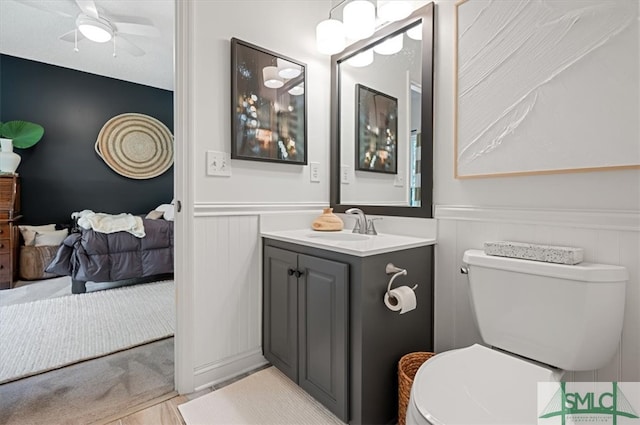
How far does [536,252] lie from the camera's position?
109 centimetres

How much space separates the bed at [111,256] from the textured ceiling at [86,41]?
6.19ft

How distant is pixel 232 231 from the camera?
1678 mm

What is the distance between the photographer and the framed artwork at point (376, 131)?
5.87 ft

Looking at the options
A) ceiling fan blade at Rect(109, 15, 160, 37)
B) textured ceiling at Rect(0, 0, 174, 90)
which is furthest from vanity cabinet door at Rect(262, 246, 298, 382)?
ceiling fan blade at Rect(109, 15, 160, 37)

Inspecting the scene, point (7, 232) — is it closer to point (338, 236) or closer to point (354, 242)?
point (338, 236)

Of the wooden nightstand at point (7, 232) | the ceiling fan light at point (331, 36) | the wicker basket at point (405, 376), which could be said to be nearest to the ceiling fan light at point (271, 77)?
the ceiling fan light at point (331, 36)

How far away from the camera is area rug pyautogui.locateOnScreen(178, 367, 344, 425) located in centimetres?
136

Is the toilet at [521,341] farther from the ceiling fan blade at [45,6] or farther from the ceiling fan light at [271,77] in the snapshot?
the ceiling fan blade at [45,6]

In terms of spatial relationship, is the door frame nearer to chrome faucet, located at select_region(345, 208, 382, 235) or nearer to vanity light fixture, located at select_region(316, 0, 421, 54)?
vanity light fixture, located at select_region(316, 0, 421, 54)

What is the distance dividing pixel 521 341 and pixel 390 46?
156 centimetres

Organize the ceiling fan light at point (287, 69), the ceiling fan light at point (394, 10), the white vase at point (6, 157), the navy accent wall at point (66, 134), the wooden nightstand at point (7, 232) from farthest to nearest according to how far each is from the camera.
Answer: the navy accent wall at point (66, 134), the white vase at point (6, 157), the wooden nightstand at point (7, 232), the ceiling fan light at point (287, 69), the ceiling fan light at point (394, 10)

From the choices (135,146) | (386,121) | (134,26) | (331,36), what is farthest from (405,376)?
(135,146)

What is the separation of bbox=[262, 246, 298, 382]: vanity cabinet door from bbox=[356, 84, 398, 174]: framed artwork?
768 millimetres

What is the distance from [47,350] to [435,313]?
2278mm
